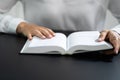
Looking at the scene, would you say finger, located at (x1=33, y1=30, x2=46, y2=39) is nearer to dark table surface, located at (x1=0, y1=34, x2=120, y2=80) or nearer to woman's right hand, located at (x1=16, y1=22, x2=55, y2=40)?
woman's right hand, located at (x1=16, y1=22, x2=55, y2=40)

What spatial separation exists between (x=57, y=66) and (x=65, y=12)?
0.62 meters

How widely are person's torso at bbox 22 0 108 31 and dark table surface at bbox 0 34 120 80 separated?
449 mm

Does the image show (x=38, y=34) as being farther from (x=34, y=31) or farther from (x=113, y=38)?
(x=113, y=38)

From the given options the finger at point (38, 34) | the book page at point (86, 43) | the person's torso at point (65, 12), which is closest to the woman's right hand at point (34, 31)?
the finger at point (38, 34)

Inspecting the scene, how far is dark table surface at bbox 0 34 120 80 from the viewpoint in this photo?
3.26 ft

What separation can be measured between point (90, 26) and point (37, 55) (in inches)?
24.7

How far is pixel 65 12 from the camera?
1620 mm

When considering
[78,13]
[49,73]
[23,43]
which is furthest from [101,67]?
[78,13]

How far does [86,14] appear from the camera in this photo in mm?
1645

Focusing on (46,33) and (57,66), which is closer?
(57,66)

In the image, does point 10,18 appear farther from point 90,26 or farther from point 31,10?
point 90,26

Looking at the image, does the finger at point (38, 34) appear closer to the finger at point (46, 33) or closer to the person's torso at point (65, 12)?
the finger at point (46, 33)

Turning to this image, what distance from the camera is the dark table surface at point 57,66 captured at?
3.26ft

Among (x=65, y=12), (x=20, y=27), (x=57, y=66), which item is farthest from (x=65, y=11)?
(x=57, y=66)
